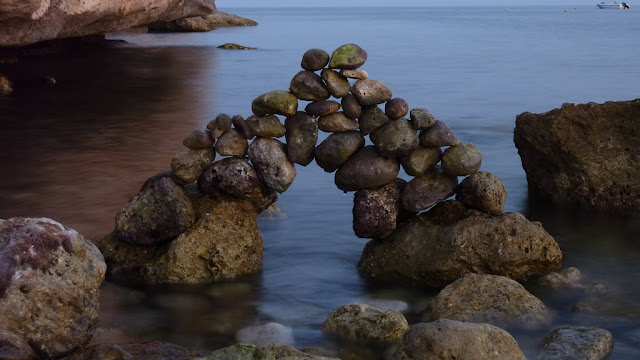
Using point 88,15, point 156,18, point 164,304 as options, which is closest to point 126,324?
point 164,304

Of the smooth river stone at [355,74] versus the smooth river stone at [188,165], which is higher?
the smooth river stone at [355,74]

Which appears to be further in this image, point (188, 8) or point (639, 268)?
point (188, 8)

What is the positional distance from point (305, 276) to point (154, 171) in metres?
4.48

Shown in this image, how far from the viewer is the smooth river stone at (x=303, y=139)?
8758mm

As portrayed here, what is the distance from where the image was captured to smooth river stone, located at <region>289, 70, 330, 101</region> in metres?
8.72

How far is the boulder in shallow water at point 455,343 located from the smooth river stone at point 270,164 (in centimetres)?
316

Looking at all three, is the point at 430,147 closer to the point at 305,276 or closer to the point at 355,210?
the point at 355,210

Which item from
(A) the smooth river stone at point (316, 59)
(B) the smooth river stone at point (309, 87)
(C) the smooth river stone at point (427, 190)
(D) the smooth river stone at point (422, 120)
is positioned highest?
(A) the smooth river stone at point (316, 59)

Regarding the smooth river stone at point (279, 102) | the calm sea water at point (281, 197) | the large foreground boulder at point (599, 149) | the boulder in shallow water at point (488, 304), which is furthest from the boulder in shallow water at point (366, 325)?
the large foreground boulder at point (599, 149)

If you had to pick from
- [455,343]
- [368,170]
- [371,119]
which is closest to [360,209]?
[368,170]

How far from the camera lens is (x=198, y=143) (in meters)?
8.67

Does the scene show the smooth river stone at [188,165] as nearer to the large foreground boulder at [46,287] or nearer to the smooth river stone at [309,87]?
the smooth river stone at [309,87]

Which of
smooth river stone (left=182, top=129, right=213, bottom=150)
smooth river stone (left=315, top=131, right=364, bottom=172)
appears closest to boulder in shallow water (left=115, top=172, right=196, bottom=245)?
smooth river stone (left=182, top=129, right=213, bottom=150)

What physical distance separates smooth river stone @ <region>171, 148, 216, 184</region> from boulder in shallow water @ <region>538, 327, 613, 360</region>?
3.66m
